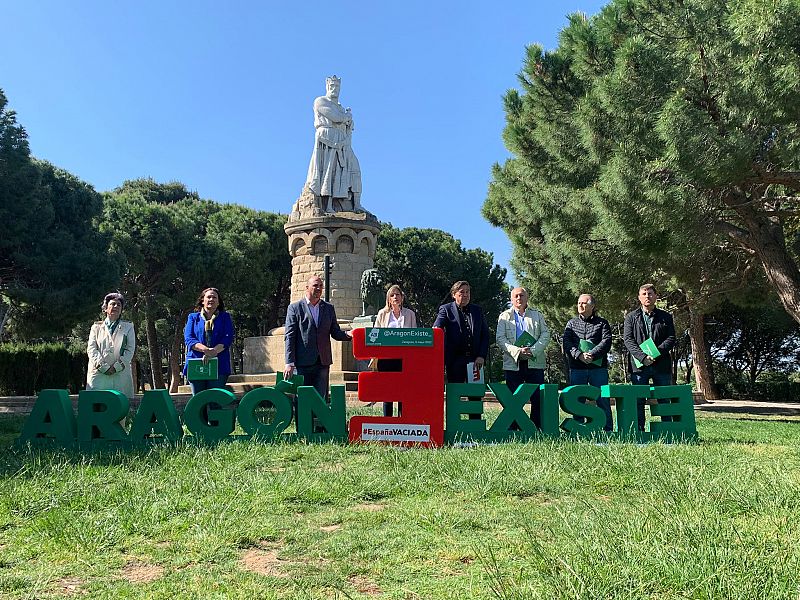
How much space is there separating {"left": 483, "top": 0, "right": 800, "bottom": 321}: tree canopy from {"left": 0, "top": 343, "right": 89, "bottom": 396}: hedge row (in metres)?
13.7

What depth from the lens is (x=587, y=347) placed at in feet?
25.4

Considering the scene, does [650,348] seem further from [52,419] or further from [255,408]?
[52,419]

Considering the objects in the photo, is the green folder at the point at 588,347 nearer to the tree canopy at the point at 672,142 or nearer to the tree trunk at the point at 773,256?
the tree canopy at the point at 672,142

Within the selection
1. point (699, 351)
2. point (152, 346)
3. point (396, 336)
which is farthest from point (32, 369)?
point (699, 351)

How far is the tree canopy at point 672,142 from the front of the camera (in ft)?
33.6

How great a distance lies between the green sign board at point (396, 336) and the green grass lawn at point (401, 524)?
1225 mm

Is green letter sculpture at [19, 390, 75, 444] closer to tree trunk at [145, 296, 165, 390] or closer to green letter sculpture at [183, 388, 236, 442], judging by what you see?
green letter sculpture at [183, 388, 236, 442]

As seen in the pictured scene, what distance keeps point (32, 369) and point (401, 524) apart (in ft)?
60.0

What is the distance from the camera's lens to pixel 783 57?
9.86 metres

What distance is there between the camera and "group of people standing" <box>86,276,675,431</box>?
727cm

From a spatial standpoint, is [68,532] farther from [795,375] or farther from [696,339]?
[795,375]

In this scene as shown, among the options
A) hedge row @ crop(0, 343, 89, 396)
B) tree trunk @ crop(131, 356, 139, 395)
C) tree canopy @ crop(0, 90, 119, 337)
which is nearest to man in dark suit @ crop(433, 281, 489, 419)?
tree trunk @ crop(131, 356, 139, 395)

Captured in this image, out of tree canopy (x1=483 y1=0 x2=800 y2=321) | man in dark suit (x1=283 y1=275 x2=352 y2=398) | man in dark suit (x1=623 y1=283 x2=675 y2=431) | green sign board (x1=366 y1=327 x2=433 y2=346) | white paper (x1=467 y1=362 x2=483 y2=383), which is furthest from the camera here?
tree canopy (x1=483 y1=0 x2=800 y2=321)

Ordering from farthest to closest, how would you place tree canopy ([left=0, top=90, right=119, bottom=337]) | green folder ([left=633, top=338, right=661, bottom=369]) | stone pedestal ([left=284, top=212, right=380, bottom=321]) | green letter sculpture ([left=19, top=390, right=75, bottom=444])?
1. tree canopy ([left=0, top=90, right=119, bottom=337])
2. stone pedestal ([left=284, top=212, right=380, bottom=321])
3. green folder ([left=633, top=338, right=661, bottom=369])
4. green letter sculpture ([left=19, top=390, right=75, bottom=444])
